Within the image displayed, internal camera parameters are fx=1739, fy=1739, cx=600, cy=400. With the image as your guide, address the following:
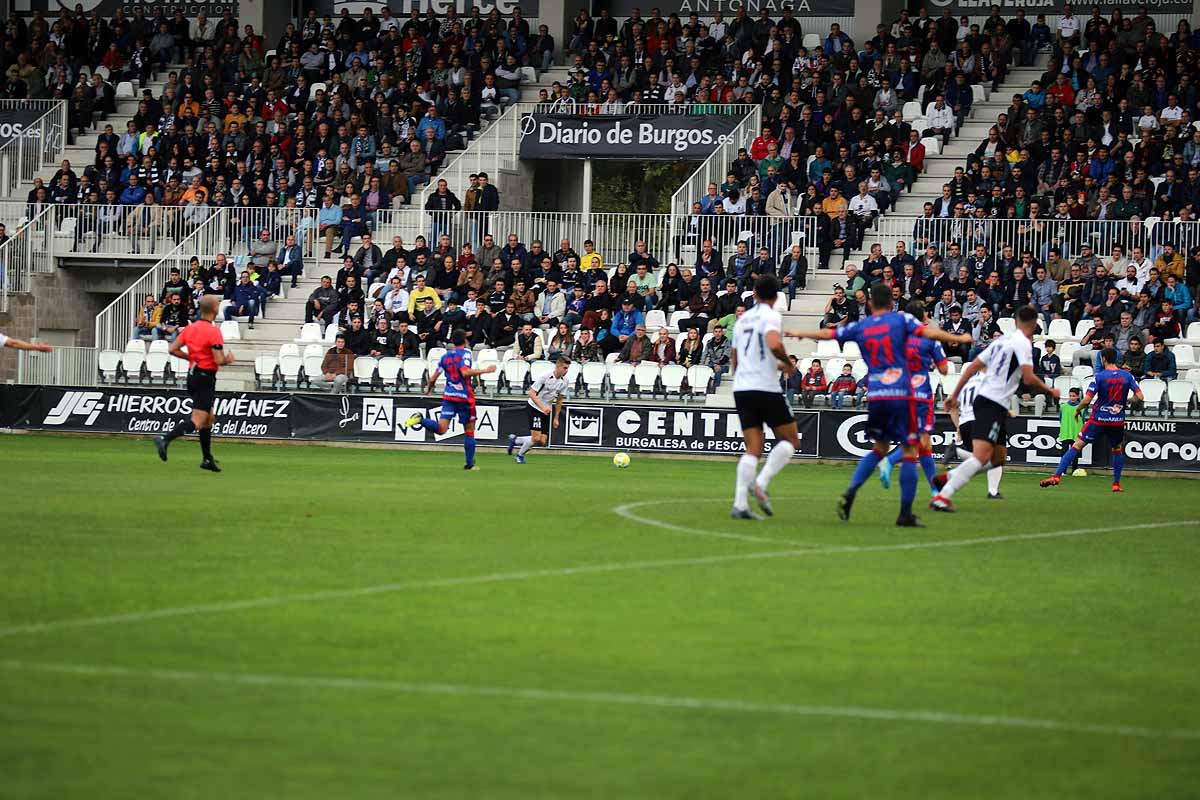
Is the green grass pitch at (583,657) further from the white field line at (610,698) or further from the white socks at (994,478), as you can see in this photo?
the white socks at (994,478)

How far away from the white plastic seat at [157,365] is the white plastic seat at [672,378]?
32.6 feet

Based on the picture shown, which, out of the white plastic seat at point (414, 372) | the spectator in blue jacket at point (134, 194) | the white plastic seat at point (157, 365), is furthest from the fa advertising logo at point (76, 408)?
the spectator in blue jacket at point (134, 194)

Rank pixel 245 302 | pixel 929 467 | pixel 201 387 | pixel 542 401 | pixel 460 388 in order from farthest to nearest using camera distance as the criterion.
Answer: pixel 245 302 → pixel 542 401 → pixel 460 388 → pixel 201 387 → pixel 929 467

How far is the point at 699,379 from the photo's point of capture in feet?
105

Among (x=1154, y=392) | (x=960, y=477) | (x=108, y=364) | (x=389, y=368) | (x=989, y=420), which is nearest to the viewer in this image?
(x=960, y=477)

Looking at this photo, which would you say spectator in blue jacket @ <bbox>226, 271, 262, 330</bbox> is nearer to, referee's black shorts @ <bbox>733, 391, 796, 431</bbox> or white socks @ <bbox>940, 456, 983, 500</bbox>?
white socks @ <bbox>940, 456, 983, 500</bbox>

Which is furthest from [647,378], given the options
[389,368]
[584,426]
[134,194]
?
[134,194]

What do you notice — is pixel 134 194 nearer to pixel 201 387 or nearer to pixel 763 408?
pixel 201 387

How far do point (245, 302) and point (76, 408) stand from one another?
550 centimetres

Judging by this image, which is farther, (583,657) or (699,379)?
(699,379)

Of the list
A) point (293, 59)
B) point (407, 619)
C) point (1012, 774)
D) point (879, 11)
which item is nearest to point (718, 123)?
point (879, 11)

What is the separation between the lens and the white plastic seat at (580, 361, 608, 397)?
32719 mm

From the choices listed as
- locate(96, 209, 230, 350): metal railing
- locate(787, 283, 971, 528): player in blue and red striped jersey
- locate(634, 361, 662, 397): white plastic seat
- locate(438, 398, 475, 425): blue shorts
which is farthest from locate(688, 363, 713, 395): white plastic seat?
locate(787, 283, 971, 528): player in blue and red striped jersey

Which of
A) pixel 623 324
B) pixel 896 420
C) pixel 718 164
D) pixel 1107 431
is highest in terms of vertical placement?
pixel 718 164
